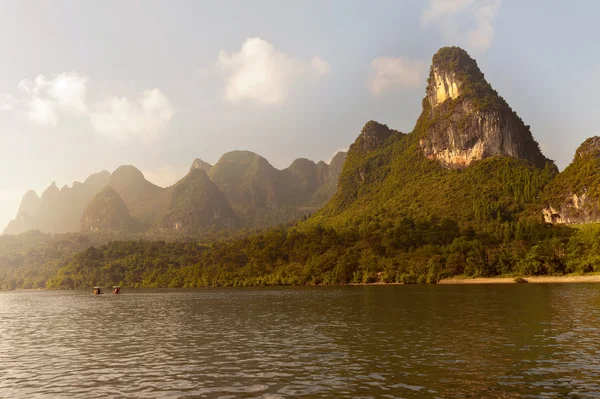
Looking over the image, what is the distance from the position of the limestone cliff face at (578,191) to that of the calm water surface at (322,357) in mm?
111766

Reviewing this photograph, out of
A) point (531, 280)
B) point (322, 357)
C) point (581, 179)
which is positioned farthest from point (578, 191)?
point (322, 357)

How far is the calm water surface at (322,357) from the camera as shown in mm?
19828

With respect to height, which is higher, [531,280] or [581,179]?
[581,179]

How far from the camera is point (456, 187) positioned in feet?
629

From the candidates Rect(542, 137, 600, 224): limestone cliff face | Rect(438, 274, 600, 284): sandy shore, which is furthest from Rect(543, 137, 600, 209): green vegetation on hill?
Rect(438, 274, 600, 284): sandy shore

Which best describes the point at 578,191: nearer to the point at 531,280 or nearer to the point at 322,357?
the point at 531,280

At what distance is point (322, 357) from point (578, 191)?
149 metres

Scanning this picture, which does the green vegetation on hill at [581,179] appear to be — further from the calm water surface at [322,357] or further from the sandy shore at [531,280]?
the calm water surface at [322,357]

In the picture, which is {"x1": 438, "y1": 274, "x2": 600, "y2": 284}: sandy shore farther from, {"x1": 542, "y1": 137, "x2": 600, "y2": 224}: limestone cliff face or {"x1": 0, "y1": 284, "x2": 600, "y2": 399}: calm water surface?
{"x1": 0, "y1": 284, "x2": 600, "y2": 399}: calm water surface

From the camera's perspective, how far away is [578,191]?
475ft

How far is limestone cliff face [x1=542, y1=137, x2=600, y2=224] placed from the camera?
140 meters

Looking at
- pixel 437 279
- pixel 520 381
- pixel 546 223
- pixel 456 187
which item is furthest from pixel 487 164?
pixel 520 381

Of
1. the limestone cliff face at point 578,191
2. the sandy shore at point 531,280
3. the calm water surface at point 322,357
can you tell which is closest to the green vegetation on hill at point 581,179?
the limestone cliff face at point 578,191

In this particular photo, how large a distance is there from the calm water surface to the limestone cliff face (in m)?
112
